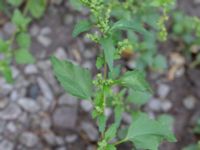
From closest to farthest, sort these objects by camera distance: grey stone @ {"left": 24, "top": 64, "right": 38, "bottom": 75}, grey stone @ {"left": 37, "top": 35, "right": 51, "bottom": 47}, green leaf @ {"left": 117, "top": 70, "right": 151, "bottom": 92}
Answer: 1. green leaf @ {"left": 117, "top": 70, "right": 151, "bottom": 92}
2. grey stone @ {"left": 24, "top": 64, "right": 38, "bottom": 75}
3. grey stone @ {"left": 37, "top": 35, "right": 51, "bottom": 47}

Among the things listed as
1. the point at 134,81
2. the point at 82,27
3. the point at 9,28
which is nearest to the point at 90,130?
the point at 9,28

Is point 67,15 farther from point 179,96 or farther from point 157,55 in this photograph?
point 179,96

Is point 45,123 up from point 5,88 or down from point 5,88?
down

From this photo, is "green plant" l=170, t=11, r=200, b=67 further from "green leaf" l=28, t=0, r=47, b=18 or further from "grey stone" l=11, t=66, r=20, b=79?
"grey stone" l=11, t=66, r=20, b=79

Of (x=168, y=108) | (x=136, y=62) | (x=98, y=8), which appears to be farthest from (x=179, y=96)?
(x=98, y=8)

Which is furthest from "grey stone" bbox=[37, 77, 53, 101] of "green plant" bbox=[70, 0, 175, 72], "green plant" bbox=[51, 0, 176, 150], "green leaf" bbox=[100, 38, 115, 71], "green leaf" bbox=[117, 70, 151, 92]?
"green leaf" bbox=[100, 38, 115, 71]

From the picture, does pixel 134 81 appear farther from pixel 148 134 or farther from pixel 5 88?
pixel 5 88

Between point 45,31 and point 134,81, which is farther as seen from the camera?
point 45,31

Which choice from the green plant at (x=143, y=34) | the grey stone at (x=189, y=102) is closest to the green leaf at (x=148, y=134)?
the green plant at (x=143, y=34)
